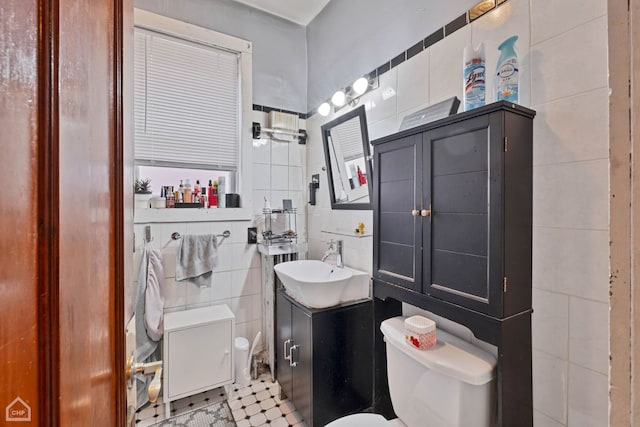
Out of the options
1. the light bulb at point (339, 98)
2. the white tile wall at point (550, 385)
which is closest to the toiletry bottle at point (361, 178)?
the light bulb at point (339, 98)

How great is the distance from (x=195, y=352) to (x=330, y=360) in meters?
0.90

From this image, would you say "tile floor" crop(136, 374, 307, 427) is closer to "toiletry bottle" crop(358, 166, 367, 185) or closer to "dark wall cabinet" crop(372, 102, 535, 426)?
"dark wall cabinet" crop(372, 102, 535, 426)

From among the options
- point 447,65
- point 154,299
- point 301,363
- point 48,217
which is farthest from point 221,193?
point 48,217

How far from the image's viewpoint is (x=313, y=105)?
2486 millimetres

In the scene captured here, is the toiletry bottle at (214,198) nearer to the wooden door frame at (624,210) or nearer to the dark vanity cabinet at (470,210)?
the dark vanity cabinet at (470,210)

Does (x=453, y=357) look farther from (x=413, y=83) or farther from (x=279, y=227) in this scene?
(x=279, y=227)

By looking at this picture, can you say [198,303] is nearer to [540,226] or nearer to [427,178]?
[427,178]

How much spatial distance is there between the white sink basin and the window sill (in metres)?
0.59

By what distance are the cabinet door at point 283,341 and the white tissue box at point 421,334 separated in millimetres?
889

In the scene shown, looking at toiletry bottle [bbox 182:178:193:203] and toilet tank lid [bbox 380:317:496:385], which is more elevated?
toiletry bottle [bbox 182:178:193:203]

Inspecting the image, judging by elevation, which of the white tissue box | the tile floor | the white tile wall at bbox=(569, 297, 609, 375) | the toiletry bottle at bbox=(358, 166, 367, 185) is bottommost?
the tile floor

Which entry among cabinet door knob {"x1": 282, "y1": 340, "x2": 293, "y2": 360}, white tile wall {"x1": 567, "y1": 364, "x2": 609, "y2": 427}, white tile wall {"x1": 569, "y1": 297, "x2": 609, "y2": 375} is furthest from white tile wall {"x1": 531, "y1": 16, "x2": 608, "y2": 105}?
cabinet door knob {"x1": 282, "y1": 340, "x2": 293, "y2": 360}

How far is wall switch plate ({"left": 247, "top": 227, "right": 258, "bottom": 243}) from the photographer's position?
233 centimetres

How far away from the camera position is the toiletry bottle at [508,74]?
3.40 feet
